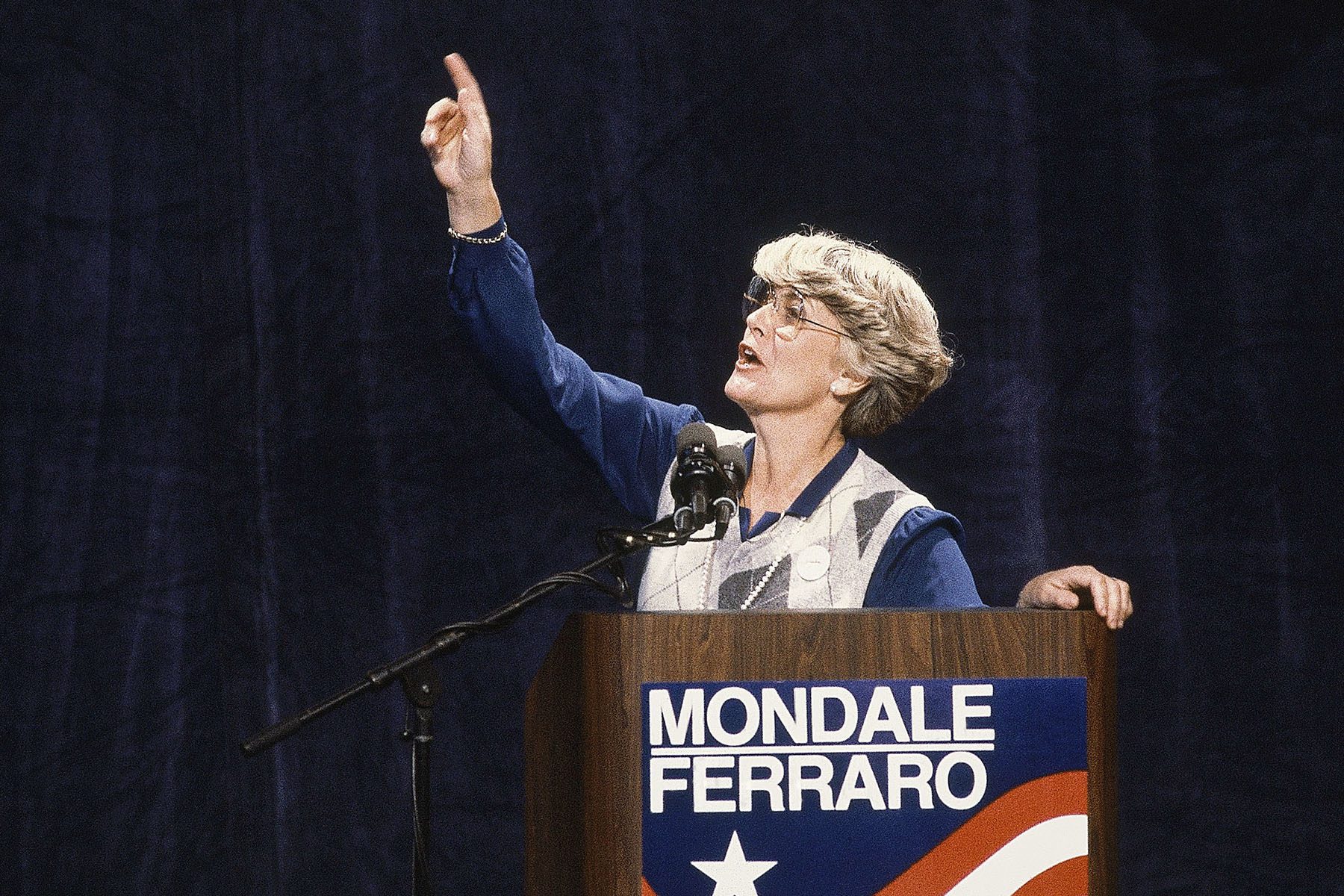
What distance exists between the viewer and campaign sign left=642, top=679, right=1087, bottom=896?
1176 mm

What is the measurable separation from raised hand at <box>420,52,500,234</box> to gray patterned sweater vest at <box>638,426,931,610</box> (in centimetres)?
40

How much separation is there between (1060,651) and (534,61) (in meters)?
1.74

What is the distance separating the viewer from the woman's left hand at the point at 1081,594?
4.20ft

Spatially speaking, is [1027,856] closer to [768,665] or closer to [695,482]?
[768,665]

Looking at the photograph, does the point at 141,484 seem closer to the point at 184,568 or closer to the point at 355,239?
the point at 184,568

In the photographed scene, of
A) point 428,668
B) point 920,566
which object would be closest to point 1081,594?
point 920,566

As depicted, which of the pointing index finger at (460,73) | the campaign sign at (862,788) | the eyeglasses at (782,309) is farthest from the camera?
the eyeglasses at (782,309)

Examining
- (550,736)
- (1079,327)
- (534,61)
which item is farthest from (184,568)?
(1079,327)

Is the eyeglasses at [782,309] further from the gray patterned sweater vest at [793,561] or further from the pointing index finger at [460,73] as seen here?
the pointing index finger at [460,73]

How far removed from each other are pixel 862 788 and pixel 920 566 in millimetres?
574

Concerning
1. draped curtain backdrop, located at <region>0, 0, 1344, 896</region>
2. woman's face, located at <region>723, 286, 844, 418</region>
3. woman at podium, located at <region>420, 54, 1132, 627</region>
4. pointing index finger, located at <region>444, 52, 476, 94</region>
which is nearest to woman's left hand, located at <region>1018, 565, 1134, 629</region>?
woman at podium, located at <region>420, 54, 1132, 627</region>

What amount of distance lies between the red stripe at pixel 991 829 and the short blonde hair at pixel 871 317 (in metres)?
0.81

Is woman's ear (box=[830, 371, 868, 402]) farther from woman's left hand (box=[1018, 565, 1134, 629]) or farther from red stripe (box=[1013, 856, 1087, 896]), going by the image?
red stripe (box=[1013, 856, 1087, 896])

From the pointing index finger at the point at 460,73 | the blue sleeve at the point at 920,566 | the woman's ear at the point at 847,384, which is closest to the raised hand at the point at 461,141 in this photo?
the pointing index finger at the point at 460,73
